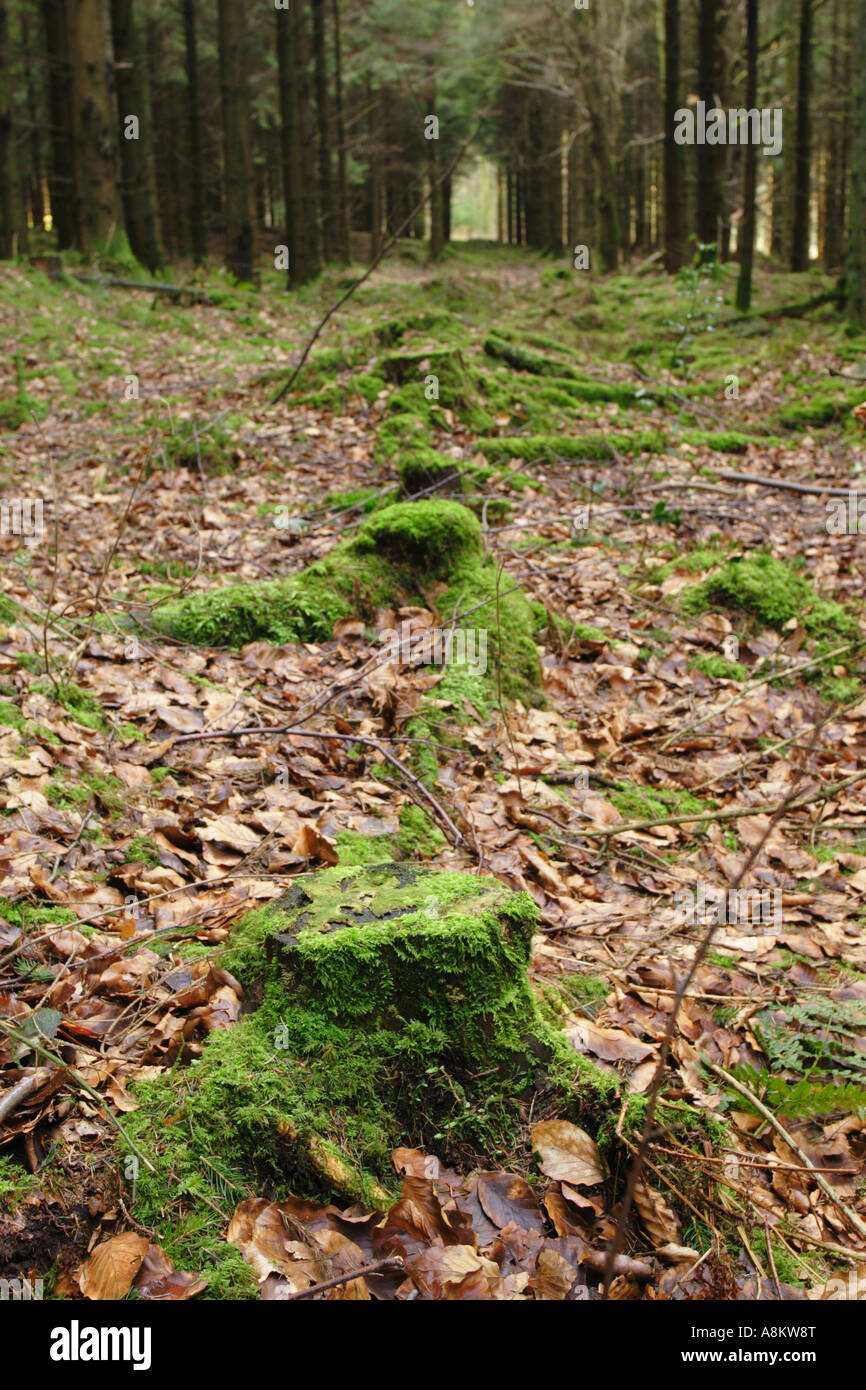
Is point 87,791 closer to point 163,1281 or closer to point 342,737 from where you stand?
point 342,737

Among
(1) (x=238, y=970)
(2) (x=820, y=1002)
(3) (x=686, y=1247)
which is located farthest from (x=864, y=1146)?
(1) (x=238, y=970)

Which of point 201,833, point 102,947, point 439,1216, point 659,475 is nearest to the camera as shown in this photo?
point 439,1216

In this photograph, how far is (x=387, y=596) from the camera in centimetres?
543

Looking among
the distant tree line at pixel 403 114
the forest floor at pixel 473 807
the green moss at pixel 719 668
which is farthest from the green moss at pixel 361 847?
the distant tree line at pixel 403 114

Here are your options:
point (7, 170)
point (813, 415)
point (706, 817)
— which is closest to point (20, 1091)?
point (706, 817)

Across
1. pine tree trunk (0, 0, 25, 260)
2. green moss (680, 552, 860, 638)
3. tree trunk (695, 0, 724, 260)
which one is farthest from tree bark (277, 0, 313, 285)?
green moss (680, 552, 860, 638)

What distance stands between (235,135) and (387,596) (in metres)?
16.3

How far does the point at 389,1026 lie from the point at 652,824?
5.41 feet

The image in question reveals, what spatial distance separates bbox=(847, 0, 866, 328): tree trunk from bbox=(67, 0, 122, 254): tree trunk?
39.4 ft

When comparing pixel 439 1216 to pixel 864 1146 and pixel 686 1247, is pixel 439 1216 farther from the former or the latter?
pixel 864 1146

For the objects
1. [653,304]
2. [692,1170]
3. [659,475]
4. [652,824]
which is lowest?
[692,1170]

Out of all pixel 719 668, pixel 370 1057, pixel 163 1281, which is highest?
pixel 719 668

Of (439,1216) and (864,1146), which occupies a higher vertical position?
(439,1216)

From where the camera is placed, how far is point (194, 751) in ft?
12.7
